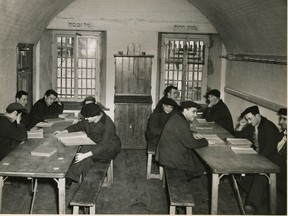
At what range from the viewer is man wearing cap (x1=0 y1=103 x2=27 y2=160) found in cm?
566

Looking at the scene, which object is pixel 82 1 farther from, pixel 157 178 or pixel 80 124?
pixel 157 178

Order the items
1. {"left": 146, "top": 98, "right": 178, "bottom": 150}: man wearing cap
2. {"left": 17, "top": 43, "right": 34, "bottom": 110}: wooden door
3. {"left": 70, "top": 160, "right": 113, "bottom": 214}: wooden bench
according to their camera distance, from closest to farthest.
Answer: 1. {"left": 70, "top": 160, "right": 113, "bottom": 214}: wooden bench
2. {"left": 146, "top": 98, "right": 178, "bottom": 150}: man wearing cap
3. {"left": 17, "top": 43, "right": 34, "bottom": 110}: wooden door

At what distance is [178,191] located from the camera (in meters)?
4.85

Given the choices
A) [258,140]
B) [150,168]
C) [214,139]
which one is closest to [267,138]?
[258,140]

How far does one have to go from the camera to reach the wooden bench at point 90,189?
4465 mm

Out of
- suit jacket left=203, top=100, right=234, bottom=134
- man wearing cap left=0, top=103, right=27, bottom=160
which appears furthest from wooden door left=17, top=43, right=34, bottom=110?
suit jacket left=203, top=100, right=234, bottom=134

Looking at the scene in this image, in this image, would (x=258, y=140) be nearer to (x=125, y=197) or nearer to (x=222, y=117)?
(x=222, y=117)

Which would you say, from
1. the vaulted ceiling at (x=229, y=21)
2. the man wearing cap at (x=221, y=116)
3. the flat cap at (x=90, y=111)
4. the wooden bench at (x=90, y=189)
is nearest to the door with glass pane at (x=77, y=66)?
the vaulted ceiling at (x=229, y=21)

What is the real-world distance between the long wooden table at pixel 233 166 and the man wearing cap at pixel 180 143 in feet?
0.79

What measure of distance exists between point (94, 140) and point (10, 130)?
135 centimetres

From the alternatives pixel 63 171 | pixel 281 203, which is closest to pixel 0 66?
pixel 63 171

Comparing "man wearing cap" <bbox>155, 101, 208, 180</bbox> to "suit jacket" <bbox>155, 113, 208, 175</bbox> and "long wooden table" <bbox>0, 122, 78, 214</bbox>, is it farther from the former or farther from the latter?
"long wooden table" <bbox>0, 122, 78, 214</bbox>

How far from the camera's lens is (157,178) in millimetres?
7199

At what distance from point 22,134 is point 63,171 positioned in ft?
5.26
